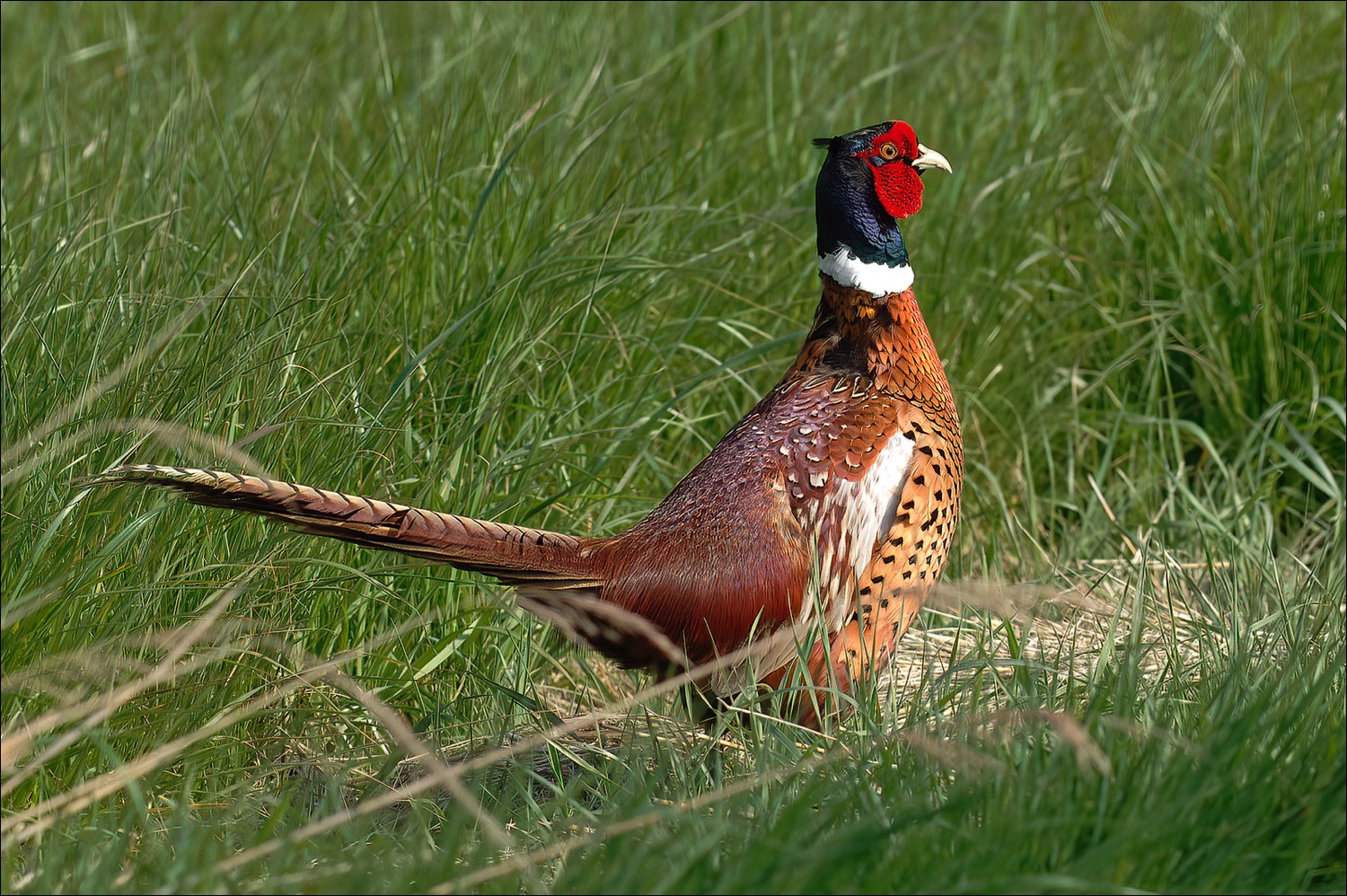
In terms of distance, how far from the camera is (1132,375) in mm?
4156

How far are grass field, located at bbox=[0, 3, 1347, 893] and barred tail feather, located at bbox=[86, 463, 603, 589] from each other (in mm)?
138

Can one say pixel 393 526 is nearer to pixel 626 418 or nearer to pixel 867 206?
pixel 626 418

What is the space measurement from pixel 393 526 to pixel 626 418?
3.37 ft

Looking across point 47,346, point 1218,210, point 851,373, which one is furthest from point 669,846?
point 1218,210

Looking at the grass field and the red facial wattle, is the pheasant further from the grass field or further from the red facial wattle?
the grass field

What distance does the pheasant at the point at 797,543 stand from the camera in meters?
2.59

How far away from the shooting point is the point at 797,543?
2633mm

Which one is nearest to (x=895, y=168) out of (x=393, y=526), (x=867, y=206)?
(x=867, y=206)

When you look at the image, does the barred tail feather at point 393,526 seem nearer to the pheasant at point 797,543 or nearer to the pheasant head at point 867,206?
the pheasant at point 797,543

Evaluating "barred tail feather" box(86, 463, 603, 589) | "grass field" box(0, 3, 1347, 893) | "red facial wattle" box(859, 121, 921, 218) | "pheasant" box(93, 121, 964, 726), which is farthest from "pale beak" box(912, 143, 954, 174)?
"barred tail feather" box(86, 463, 603, 589)

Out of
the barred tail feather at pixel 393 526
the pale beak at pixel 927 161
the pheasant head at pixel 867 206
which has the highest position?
the pale beak at pixel 927 161

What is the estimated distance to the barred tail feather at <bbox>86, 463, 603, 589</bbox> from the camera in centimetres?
213

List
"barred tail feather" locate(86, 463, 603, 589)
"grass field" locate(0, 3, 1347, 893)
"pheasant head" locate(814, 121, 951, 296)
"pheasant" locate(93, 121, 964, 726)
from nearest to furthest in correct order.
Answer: "grass field" locate(0, 3, 1347, 893) → "barred tail feather" locate(86, 463, 603, 589) → "pheasant" locate(93, 121, 964, 726) → "pheasant head" locate(814, 121, 951, 296)

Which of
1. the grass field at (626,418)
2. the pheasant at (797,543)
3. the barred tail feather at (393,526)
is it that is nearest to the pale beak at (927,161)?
the pheasant at (797,543)
